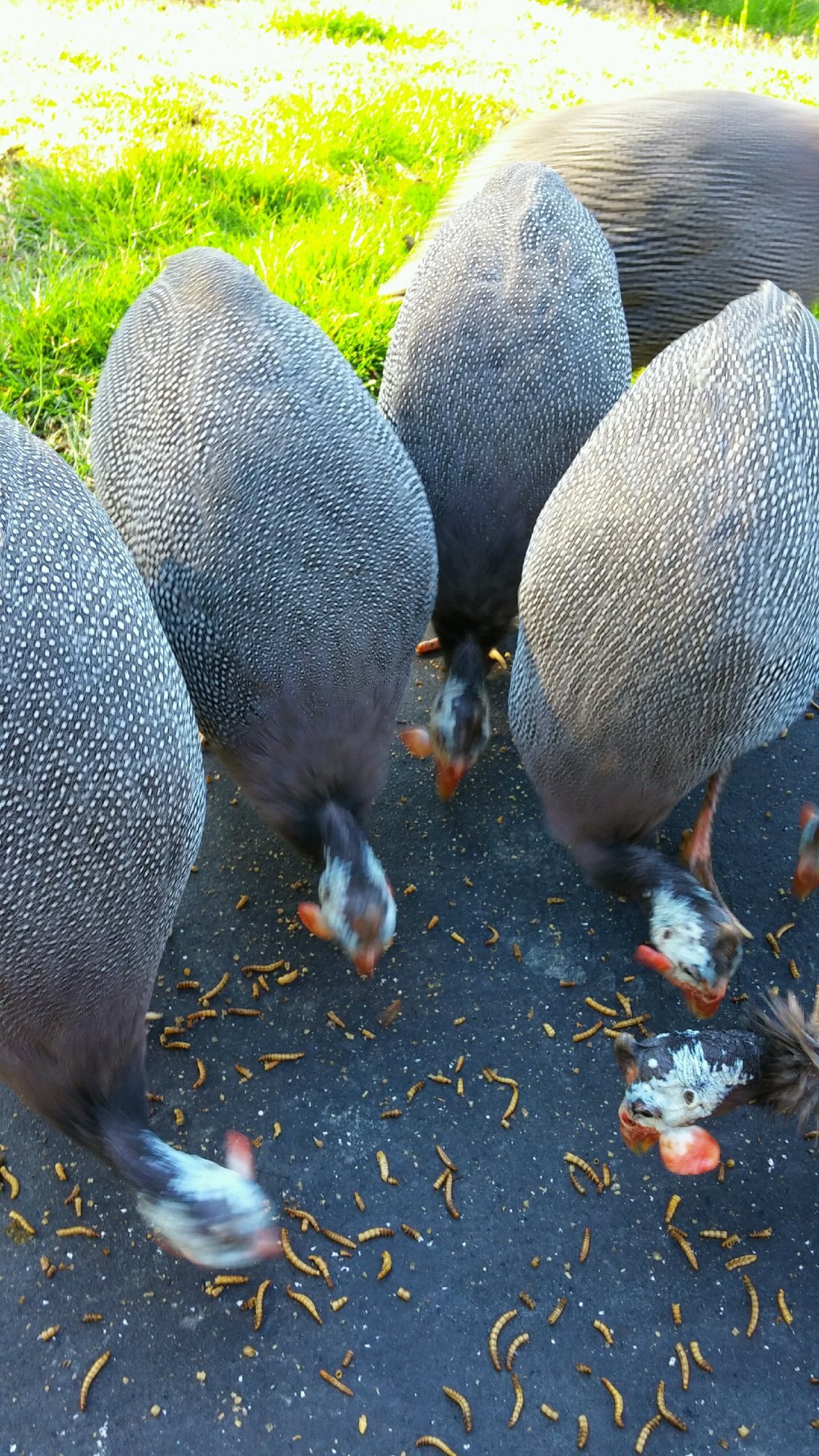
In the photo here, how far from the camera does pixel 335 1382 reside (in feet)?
5.68

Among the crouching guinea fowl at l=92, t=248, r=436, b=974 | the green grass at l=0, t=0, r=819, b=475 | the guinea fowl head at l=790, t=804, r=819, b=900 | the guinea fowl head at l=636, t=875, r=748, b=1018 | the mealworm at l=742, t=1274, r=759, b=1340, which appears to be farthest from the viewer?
the green grass at l=0, t=0, r=819, b=475

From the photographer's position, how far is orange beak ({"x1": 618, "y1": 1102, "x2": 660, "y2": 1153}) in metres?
1.80

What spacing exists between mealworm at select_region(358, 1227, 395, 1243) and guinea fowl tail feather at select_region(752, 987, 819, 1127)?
28.3 inches

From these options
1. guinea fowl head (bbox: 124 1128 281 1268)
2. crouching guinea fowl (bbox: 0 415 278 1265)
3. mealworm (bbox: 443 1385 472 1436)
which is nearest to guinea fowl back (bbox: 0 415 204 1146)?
crouching guinea fowl (bbox: 0 415 278 1265)

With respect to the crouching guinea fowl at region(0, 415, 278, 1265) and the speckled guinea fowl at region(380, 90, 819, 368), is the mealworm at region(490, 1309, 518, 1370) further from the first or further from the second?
the speckled guinea fowl at region(380, 90, 819, 368)

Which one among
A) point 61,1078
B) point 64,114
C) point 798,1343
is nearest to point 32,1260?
point 61,1078

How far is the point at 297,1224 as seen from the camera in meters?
1.90

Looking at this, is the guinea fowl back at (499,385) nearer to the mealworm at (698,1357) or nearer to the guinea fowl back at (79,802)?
the guinea fowl back at (79,802)

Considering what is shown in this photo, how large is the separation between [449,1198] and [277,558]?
1256mm

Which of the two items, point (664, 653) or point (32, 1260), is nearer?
point (32, 1260)

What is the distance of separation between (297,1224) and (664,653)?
1241mm

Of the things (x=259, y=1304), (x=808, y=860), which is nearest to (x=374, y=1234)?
(x=259, y=1304)

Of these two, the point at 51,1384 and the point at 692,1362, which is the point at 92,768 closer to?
the point at 51,1384

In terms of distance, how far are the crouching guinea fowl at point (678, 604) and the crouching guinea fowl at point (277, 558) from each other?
0.35m
